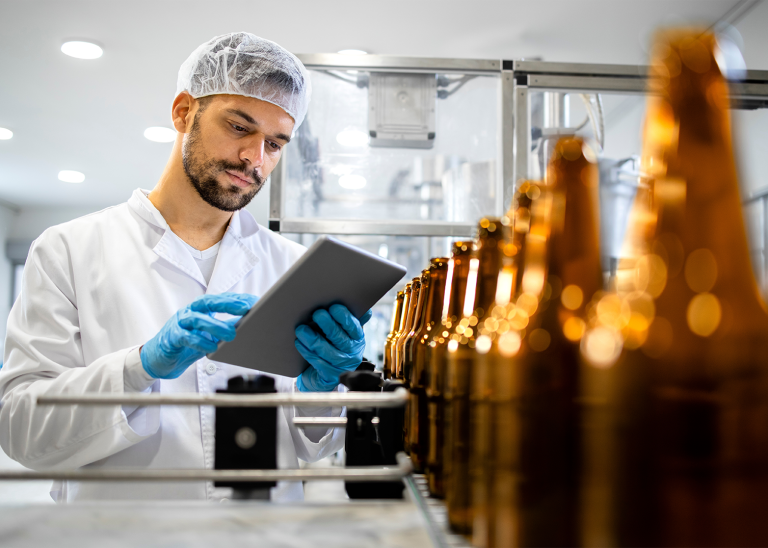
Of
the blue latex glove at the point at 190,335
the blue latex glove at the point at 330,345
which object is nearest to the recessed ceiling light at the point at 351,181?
the blue latex glove at the point at 330,345

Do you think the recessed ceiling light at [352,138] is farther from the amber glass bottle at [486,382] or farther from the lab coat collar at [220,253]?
the amber glass bottle at [486,382]

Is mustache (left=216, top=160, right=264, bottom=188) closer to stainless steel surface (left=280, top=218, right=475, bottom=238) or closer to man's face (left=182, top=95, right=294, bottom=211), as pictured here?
man's face (left=182, top=95, right=294, bottom=211)

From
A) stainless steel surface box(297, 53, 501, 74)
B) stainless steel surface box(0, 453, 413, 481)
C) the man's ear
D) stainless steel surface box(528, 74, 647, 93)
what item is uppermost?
stainless steel surface box(297, 53, 501, 74)

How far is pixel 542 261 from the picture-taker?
0.38 meters

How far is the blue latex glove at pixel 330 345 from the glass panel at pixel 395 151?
73 cm

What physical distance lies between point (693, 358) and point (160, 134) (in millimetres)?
4675

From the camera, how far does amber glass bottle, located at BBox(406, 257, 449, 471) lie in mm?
634

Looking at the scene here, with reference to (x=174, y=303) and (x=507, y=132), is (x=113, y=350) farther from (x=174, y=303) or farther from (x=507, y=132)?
(x=507, y=132)

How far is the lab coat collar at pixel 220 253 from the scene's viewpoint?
143 centimetres

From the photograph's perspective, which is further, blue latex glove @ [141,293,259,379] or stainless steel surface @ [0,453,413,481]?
blue latex glove @ [141,293,259,379]

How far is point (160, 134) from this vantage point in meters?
4.38

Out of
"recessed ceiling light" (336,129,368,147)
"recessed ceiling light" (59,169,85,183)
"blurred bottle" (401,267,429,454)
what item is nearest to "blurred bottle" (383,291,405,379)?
"blurred bottle" (401,267,429,454)

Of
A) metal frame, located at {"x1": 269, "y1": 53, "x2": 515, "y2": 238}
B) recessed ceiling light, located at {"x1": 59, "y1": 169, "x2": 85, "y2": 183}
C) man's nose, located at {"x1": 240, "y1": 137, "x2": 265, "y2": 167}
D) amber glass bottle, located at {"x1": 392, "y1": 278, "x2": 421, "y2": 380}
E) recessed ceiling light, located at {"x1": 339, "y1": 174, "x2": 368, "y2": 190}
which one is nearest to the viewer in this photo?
amber glass bottle, located at {"x1": 392, "y1": 278, "x2": 421, "y2": 380}

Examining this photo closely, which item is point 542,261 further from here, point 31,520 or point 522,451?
point 31,520
